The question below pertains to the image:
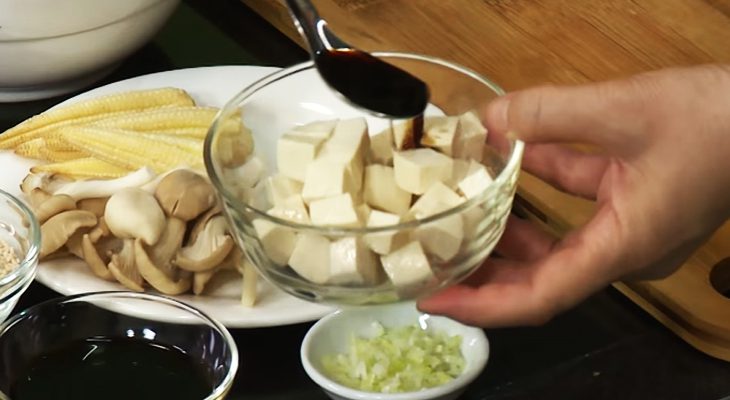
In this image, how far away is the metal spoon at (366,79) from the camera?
79 cm

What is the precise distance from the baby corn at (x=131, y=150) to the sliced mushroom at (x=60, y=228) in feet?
0.33

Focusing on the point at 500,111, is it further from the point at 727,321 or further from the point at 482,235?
the point at 727,321

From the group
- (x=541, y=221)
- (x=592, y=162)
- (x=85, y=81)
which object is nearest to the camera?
(x=592, y=162)

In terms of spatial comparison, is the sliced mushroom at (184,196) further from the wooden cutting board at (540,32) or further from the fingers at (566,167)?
the wooden cutting board at (540,32)

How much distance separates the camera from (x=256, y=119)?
2.85ft

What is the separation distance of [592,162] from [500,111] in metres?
0.12

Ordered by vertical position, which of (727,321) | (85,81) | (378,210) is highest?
(378,210)

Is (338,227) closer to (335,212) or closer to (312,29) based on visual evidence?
(335,212)

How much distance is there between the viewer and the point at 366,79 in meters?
0.81

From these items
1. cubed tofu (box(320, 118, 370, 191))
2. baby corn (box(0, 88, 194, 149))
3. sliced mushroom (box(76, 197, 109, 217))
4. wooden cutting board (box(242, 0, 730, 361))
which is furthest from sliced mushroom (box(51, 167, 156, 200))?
wooden cutting board (box(242, 0, 730, 361))

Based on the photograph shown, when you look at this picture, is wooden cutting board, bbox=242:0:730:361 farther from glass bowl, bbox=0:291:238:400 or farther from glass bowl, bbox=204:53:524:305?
glass bowl, bbox=0:291:238:400

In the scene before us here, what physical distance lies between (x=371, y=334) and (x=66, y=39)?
44 centimetres

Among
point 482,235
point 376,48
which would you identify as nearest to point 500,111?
point 482,235

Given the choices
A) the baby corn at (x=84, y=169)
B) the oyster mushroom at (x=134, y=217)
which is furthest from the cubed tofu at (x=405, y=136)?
the baby corn at (x=84, y=169)
